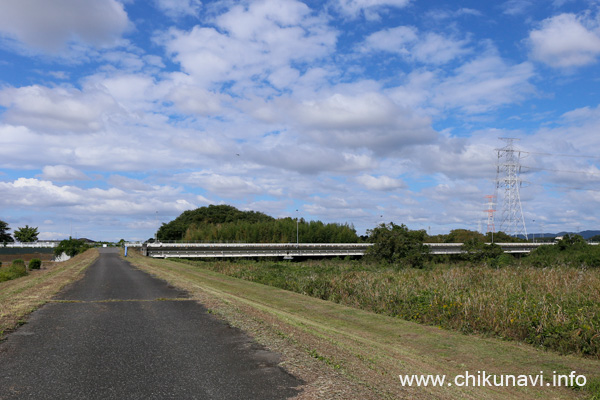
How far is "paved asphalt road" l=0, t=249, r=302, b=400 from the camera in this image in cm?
659

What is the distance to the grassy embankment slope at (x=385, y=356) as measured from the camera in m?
7.23

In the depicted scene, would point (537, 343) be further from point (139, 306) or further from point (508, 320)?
point (139, 306)

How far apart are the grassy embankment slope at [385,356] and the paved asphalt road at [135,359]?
65cm

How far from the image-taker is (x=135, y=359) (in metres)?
8.24

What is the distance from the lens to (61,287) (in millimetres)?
20516

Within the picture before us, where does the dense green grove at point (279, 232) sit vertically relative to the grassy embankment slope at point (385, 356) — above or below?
above

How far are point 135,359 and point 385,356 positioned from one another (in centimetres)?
532

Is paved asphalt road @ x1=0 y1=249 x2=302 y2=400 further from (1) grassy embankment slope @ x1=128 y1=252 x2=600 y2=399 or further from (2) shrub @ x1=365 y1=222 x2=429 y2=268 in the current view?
(2) shrub @ x1=365 y1=222 x2=429 y2=268

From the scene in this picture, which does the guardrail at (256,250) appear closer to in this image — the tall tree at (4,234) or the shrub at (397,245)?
the shrub at (397,245)

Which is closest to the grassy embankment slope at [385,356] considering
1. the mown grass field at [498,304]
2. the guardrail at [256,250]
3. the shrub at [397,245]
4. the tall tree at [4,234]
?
the mown grass field at [498,304]

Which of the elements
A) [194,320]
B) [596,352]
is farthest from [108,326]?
[596,352]

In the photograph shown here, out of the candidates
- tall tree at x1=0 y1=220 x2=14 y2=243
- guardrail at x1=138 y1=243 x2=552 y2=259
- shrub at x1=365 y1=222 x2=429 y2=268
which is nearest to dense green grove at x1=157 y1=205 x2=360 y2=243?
guardrail at x1=138 y1=243 x2=552 y2=259

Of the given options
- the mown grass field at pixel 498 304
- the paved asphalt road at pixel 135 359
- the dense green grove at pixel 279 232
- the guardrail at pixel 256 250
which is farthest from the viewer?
the dense green grove at pixel 279 232

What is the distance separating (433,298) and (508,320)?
3.62 m
